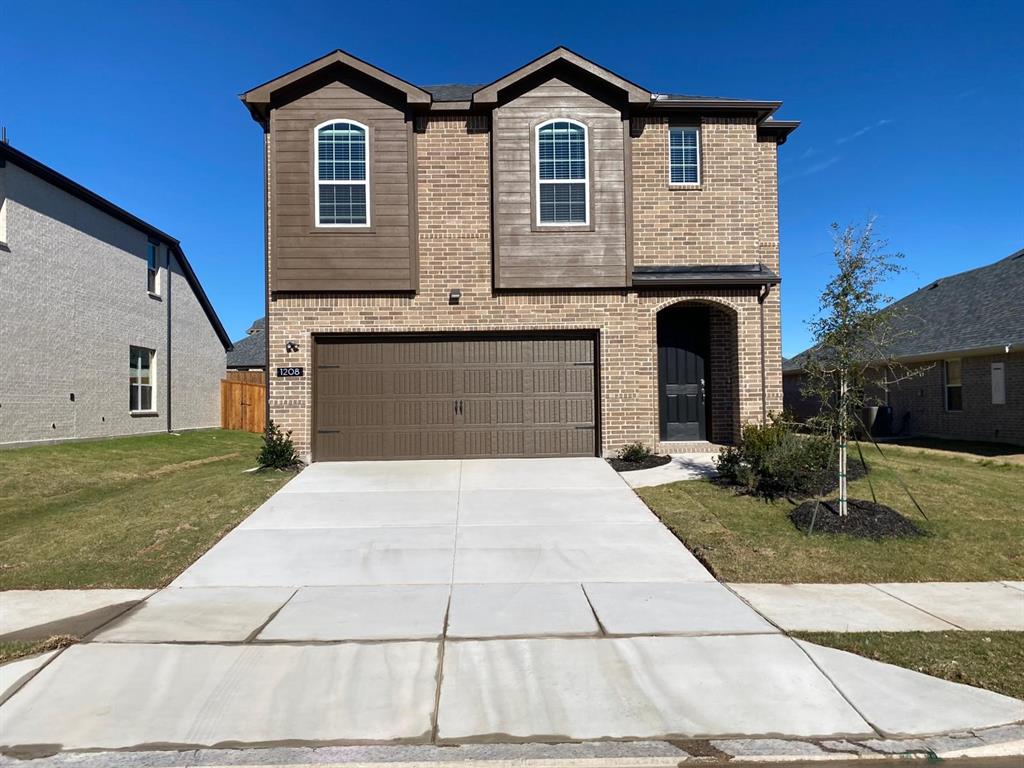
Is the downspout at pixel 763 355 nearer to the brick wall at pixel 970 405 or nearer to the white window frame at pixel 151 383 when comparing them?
the brick wall at pixel 970 405

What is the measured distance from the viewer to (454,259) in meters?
11.5

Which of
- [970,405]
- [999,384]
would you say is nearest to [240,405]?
[970,405]

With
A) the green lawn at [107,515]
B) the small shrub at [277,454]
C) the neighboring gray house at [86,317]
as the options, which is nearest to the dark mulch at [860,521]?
the green lawn at [107,515]

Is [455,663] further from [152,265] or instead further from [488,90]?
[152,265]

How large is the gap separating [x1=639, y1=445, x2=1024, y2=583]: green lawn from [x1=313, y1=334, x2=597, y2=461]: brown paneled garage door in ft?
9.68

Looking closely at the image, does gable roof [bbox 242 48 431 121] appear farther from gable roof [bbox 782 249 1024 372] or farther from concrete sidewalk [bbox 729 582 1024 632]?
gable roof [bbox 782 249 1024 372]

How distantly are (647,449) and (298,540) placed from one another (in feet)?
20.9

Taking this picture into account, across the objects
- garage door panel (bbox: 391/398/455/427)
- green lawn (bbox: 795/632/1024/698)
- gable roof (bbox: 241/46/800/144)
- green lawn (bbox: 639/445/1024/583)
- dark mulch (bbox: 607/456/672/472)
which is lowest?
green lawn (bbox: 795/632/1024/698)

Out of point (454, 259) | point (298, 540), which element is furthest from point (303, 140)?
point (298, 540)

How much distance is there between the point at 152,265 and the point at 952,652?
22498mm

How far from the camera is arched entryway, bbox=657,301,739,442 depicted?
12.1 metres

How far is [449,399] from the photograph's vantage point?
1143 cm

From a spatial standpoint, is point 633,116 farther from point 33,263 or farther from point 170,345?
point 170,345

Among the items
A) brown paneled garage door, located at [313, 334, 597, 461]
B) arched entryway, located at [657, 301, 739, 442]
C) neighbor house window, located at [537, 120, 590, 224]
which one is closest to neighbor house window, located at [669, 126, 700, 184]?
neighbor house window, located at [537, 120, 590, 224]
